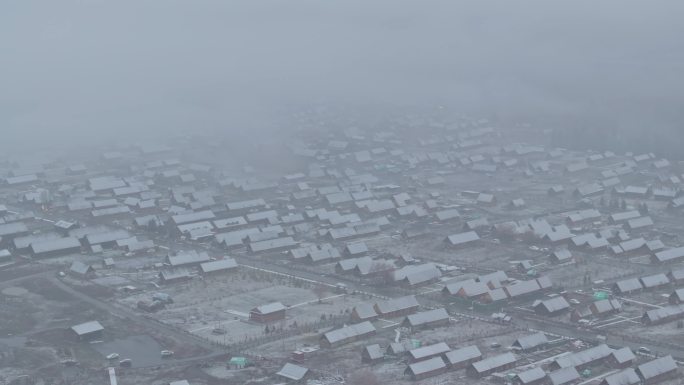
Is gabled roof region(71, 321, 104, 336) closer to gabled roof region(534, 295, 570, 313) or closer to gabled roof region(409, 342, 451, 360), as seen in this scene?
gabled roof region(409, 342, 451, 360)

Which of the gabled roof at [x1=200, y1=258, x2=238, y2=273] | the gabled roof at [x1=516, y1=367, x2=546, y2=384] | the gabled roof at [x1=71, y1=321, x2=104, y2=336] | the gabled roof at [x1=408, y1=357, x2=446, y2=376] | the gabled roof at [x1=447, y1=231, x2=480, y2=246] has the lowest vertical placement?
the gabled roof at [x1=447, y1=231, x2=480, y2=246]

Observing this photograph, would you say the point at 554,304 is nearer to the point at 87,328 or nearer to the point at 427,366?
the point at 427,366

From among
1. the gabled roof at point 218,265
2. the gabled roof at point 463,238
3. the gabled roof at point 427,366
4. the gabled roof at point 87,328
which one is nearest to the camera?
the gabled roof at point 427,366

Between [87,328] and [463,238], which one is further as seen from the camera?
[463,238]

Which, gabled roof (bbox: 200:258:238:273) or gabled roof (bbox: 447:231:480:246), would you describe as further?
gabled roof (bbox: 447:231:480:246)

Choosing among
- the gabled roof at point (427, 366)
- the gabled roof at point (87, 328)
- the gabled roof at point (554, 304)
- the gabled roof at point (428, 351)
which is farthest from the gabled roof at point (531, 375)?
the gabled roof at point (87, 328)

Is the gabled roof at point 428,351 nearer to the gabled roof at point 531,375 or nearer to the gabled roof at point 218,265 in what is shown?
the gabled roof at point 531,375

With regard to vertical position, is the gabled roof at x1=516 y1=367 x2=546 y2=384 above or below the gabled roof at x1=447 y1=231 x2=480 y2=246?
above

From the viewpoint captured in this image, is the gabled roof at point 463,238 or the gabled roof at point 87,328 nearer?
the gabled roof at point 87,328

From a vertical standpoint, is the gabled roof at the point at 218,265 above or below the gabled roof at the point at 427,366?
above

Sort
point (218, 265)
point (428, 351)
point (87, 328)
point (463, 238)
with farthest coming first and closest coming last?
point (463, 238) < point (218, 265) < point (87, 328) < point (428, 351)

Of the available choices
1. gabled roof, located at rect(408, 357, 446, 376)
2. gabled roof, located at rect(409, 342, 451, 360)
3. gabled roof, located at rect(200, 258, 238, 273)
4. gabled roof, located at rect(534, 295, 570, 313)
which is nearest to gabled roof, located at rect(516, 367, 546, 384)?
gabled roof, located at rect(408, 357, 446, 376)

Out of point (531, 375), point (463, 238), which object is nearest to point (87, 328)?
point (531, 375)
